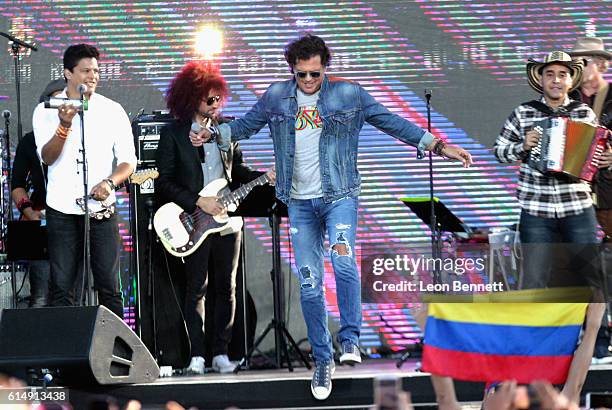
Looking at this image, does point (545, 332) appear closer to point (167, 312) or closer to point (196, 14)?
point (167, 312)

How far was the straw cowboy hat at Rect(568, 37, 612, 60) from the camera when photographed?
727 centimetres

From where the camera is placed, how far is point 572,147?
20.0 ft

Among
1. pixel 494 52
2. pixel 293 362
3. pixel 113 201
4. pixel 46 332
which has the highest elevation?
pixel 494 52

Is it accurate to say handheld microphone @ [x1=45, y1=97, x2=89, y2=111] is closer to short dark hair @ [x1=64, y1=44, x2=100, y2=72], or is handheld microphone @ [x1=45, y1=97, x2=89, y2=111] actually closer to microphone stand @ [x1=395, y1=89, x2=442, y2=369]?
short dark hair @ [x1=64, y1=44, x2=100, y2=72]

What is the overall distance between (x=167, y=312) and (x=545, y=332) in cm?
341

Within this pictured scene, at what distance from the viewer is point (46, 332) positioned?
5.49m

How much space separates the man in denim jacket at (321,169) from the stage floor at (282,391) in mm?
103

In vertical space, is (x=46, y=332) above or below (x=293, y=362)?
above

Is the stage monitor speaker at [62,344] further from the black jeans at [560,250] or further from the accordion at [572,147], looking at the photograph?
the accordion at [572,147]

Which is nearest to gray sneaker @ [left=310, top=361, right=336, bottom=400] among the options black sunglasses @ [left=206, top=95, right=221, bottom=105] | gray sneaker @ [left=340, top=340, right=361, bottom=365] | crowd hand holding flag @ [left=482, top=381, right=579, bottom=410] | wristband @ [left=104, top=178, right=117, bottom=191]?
gray sneaker @ [left=340, top=340, right=361, bottom=365]

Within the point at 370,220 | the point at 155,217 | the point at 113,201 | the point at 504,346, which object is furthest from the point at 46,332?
the point at 370,220

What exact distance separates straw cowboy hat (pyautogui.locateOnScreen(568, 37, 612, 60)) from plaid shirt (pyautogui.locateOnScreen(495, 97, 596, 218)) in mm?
1079

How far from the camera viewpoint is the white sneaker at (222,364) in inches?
277

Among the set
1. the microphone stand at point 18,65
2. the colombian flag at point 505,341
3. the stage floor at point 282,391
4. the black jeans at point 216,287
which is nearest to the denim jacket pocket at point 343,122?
the stage floor at point 282,391
